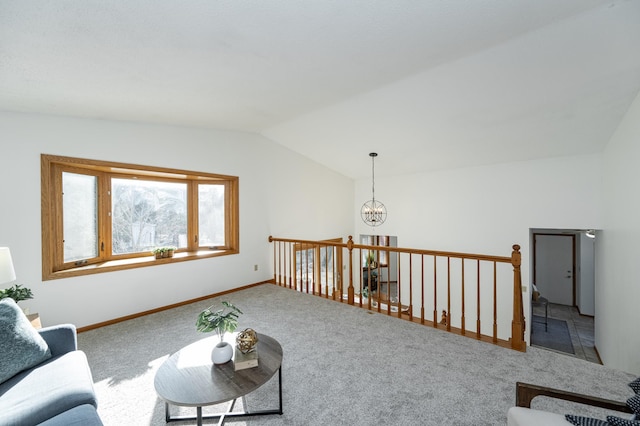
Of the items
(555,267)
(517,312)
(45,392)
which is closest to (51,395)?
(45,392)

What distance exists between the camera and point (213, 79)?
258 centimetres

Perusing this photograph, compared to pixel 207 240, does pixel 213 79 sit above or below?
above

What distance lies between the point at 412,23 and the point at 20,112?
3818mm

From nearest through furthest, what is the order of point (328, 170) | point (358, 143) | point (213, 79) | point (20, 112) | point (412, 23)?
1. point (412, 23)
2. point (213, 79)
3. point (20, 112)
4. point (358, 143)
5. point (328, 170)

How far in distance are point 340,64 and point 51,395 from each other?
305 centimetres

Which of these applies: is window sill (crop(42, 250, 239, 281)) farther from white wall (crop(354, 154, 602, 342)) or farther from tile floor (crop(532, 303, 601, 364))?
tile floor (crop(532, 303, 601, 364))

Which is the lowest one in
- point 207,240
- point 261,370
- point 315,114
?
point 261,370

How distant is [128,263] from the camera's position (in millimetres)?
3604

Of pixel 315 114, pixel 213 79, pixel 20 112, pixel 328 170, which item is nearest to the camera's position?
pixel 213 79

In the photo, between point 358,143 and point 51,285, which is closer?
point 51,285

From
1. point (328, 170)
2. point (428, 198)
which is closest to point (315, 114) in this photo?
point (328, 170)

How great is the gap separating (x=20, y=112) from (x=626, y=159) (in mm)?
6593

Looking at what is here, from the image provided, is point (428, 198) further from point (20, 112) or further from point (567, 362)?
point (20, 112)

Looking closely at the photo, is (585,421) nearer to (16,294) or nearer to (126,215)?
(16,294)
